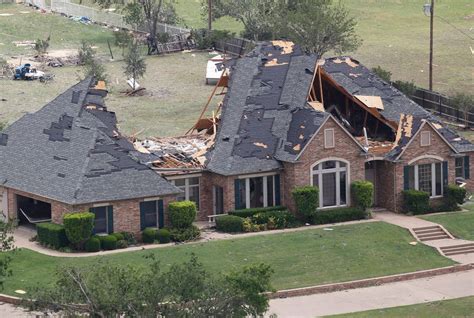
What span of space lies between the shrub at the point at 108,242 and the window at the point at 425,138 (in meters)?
14.0

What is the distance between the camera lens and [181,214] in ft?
206

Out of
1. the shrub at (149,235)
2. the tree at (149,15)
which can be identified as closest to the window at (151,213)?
the shrub at (149,235)

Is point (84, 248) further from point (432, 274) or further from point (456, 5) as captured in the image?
point (456, 5)

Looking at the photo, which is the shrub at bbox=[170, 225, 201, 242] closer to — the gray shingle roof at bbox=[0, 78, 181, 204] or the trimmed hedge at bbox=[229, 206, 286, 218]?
the gray shingle roof at bbox=[0, 78, 181, 204]

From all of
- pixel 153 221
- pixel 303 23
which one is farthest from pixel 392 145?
pixel 303 23

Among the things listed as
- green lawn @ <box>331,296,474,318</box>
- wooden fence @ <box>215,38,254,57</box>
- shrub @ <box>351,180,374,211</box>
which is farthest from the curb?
wooden fence @ <box>215,38,254,57</box>

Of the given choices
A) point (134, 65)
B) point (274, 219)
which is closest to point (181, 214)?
point (274, 219)

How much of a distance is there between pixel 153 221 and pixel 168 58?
4138cm

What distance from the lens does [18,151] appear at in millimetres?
66188

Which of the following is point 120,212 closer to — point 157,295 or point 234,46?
point 157,295

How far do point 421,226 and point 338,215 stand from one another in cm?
336

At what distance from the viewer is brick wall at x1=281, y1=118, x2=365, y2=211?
65.5m

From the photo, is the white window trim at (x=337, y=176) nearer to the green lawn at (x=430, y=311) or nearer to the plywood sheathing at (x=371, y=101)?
the plywood sheathing at (x=371, y=101)

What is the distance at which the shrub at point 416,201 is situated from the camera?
67125 mm
